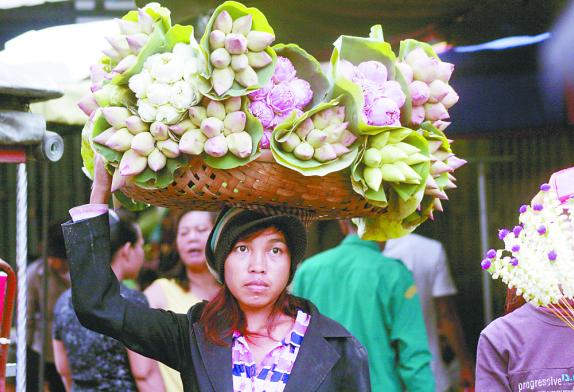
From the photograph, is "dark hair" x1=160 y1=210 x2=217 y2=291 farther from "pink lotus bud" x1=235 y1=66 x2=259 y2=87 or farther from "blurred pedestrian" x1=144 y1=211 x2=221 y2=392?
"pink lotus bud" x1=235 y1=66 x2=259 y2=87

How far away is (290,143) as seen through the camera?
102 inches

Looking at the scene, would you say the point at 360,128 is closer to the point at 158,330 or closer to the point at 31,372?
the point at 158,330

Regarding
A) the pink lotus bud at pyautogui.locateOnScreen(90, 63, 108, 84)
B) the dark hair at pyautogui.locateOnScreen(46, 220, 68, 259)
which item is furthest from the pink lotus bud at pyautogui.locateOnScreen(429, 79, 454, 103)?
the dark hair at pyautogui.locateOnScreen(46, 220, 68, 259)

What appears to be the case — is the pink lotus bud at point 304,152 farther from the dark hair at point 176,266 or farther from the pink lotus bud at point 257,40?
the dark hair at point 176,266

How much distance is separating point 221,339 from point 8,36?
397 centimetres

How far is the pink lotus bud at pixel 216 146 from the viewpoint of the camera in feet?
8.27

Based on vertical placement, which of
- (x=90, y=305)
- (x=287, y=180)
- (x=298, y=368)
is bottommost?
(x=298, y=368)

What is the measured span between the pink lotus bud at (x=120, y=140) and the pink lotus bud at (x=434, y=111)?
84cm

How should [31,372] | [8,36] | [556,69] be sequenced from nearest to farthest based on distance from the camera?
1. [556,69]
2. [8,36]
3. [31,372]

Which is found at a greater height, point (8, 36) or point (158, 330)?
point (8, 36)

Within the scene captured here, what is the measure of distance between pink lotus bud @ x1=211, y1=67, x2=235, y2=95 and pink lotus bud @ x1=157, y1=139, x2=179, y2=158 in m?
0.18

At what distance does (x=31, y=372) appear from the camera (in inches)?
263

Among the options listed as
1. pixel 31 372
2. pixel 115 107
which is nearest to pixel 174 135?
pixel 115 107

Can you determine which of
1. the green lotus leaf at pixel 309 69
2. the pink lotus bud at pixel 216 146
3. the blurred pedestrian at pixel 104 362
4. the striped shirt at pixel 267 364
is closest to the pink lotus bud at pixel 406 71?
the green lotus leaf at pixel 309 69
